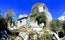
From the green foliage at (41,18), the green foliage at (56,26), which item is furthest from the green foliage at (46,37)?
the green foliage at (41,18)

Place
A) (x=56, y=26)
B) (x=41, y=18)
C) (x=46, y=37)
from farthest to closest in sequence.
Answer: (x=41, y=18) < (x=56, y=26) < (x=46, y=37)

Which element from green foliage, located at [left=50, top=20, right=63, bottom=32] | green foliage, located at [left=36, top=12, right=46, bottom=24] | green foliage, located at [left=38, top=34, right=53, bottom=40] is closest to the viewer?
green foliage, located at [left=38, top=34, right=53, bottom=40]

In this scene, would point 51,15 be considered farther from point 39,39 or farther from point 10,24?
point 39,39

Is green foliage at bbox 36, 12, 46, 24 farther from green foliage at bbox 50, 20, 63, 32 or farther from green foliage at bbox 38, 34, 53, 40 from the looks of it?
green foliage at bbox 38, 34, 53, 40

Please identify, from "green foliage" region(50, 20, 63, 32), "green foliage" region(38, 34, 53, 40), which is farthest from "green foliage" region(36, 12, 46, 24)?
"green foliage" region(38, 34, 53, 40)

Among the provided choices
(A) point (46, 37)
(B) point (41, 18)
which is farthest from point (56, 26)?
(A) point (46, 37)

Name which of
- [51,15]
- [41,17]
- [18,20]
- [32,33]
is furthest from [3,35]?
[18,20]

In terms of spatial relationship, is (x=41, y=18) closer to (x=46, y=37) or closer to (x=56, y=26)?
(x=56, y=26)

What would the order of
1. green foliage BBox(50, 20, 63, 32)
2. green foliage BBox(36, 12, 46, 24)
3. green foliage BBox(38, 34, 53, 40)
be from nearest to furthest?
1. green foliage BBox(38, 34, 53, 40)
2. green foliage BBox(50, 20, 63, 32)
3. green foliage BBox(36, 12, 46, 24)

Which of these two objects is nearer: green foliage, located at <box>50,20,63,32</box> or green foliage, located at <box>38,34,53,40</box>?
green foliage, located at <box>38,34,53,40</box>

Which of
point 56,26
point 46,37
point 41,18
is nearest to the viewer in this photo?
point 46,37

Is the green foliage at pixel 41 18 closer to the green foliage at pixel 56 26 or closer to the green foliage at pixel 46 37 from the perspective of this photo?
the green foliage at pixel 56 26

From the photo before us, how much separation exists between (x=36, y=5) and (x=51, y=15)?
613cm

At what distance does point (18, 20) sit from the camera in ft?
215
